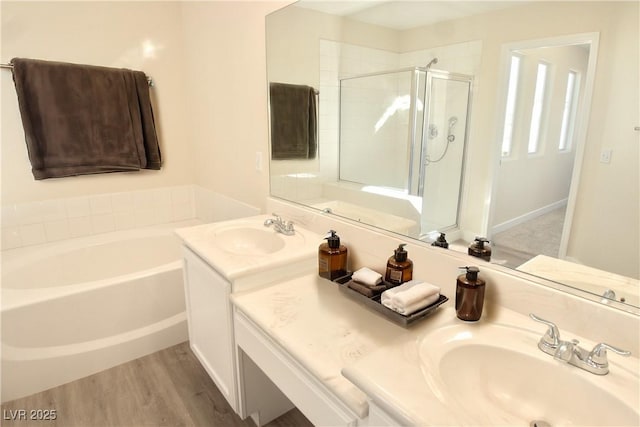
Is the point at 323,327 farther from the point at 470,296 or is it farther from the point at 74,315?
the point at 74,315

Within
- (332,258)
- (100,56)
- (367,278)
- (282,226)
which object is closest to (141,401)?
(282,226)

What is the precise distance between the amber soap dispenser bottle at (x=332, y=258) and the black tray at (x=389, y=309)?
0.11 meters

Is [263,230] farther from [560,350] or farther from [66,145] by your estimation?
[66,145]

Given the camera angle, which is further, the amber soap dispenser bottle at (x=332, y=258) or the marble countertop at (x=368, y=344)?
the amber soap dispenser bottle at (x=332, y=258)

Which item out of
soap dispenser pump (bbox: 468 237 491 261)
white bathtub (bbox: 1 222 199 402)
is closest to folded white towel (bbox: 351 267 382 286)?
soap dispenser pump (bbox: 468 237 491 261)

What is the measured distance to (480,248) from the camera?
1048 mm

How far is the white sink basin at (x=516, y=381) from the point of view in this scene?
27.4 inches

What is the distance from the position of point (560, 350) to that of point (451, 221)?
471 millimetres

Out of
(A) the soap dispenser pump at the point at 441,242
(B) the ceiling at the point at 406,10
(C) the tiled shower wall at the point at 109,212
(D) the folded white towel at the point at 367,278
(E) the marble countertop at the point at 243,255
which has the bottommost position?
(C) the tiled shower wall at the point at 109,212

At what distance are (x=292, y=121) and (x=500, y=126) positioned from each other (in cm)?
109

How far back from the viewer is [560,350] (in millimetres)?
778

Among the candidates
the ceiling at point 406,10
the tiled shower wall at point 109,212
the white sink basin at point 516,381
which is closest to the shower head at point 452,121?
the ceiling at point 406,10

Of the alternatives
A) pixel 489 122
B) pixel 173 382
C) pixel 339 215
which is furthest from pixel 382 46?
pixel 173 382

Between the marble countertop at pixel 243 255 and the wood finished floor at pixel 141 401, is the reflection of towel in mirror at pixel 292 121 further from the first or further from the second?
the wood finished floor at pixel 141 401
